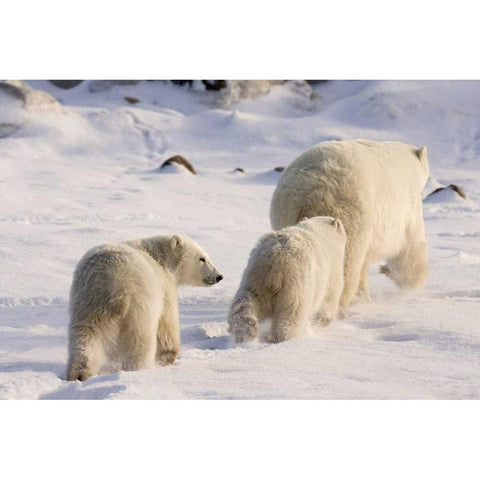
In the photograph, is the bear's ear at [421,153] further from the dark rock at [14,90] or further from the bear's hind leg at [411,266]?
the dark rock at [14,90]

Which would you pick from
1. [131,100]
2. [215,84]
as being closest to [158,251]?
[131,100]

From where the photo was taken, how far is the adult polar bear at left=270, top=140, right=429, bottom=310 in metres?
5.63

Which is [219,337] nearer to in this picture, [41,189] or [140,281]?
[140,281]

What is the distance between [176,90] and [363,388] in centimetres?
1821

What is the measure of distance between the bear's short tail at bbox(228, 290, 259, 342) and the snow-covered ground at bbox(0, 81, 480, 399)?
0.13 meters

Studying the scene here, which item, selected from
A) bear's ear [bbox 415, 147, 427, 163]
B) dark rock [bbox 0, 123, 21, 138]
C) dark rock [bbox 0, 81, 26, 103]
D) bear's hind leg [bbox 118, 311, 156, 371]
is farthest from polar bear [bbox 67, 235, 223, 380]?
dark rock [bbox 0, 81, 26, 103]

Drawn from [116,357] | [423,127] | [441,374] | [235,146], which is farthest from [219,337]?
[423,127]

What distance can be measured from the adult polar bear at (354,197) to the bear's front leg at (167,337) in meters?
1.45

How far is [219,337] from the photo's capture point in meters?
5.04

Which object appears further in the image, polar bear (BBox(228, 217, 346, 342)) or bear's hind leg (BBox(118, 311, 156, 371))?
polar bear (BBox(228, 217, 346, 342))

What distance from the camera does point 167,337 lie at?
179 inches

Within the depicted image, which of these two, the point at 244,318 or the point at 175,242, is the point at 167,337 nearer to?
the point at 244,318

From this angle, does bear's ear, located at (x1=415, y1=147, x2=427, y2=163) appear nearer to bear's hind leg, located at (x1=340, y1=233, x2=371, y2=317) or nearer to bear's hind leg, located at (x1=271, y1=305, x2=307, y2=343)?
bear's hind leg, located at (x1=340, y1=233, x2=371, y2=317)

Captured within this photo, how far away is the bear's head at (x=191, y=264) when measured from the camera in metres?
4.89
